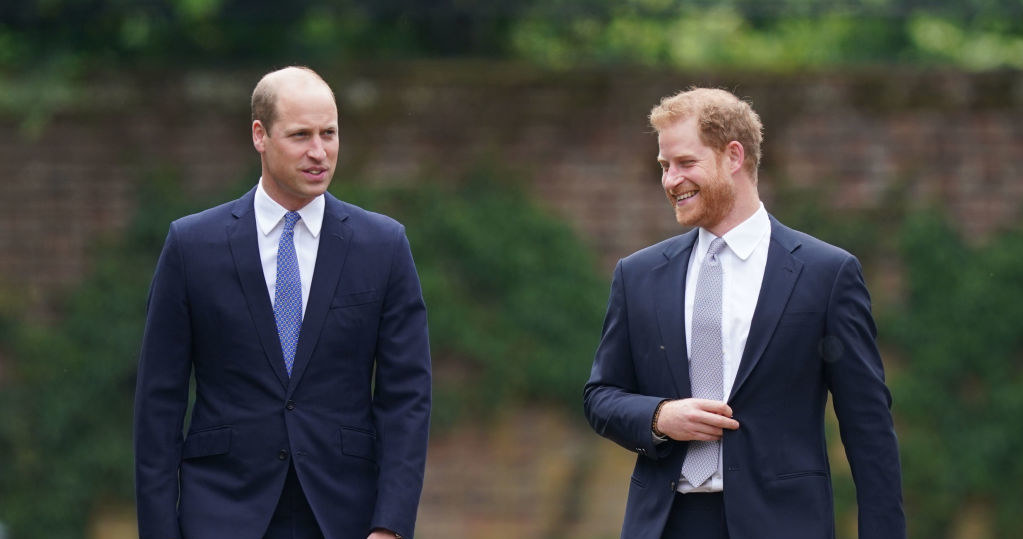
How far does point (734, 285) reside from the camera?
4109 mm

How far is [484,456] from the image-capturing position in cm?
A: 856

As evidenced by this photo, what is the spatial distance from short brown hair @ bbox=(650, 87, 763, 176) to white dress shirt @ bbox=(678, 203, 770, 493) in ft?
0.68

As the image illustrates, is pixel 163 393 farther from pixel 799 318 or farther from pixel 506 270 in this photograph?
pixel 506 270

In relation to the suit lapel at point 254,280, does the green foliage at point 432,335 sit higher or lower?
lower

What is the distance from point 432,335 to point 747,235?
15.1ft

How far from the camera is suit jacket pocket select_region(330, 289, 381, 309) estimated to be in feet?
13.8

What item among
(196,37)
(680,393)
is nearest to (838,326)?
(680,393)

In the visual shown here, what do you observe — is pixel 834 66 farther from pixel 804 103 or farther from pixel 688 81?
pixel 688 81

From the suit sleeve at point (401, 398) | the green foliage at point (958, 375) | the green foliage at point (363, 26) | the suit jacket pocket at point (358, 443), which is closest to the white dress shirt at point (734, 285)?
the suit sleeve at point (401, 398)

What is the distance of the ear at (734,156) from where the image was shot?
412cm

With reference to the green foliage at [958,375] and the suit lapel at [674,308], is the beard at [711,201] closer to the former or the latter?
the suit lapel at [674,308]

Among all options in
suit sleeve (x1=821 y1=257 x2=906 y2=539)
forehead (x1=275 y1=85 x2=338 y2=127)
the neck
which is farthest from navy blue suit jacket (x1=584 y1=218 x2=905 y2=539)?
forehead (x1=275 y1=85 x2=338 y2=127)

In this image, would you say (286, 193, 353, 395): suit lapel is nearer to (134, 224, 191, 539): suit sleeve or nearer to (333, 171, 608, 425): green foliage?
(134, 224, 191, 539): suit sleeve

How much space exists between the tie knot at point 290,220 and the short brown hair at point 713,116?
1073mm
